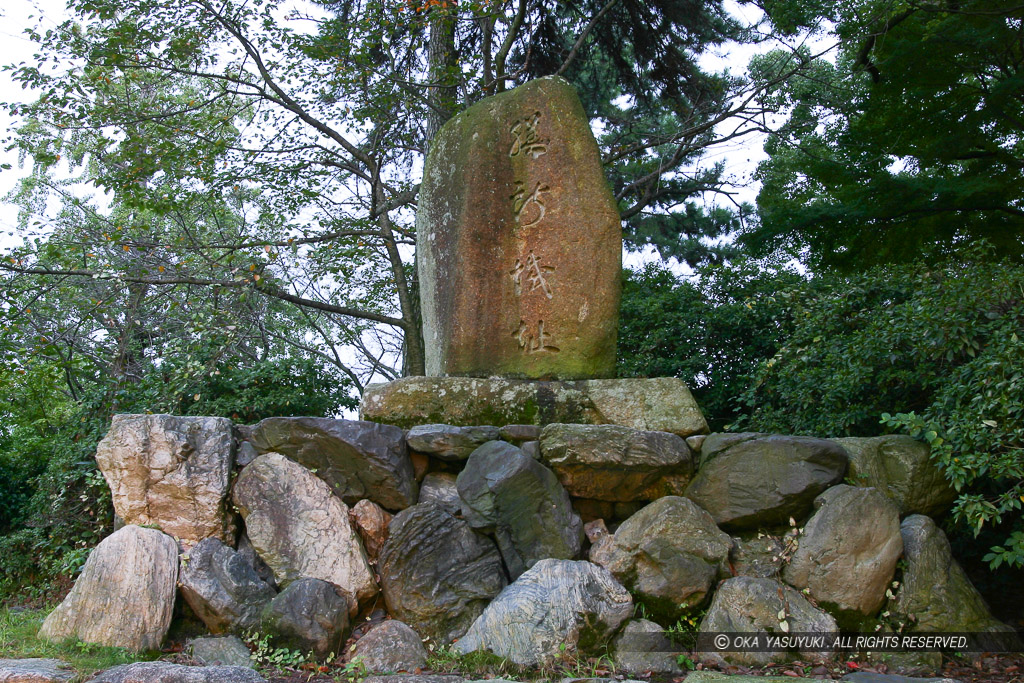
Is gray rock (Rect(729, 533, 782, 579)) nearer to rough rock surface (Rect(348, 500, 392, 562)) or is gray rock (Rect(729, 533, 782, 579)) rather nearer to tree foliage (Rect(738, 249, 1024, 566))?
tree foliage (Rect(738, 249, 1024, 566))

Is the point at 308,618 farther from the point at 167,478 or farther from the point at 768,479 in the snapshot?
the point at 768,479

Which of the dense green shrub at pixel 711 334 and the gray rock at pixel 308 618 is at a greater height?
the dense green shrub at pixel 711 334

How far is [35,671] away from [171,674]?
597 mm

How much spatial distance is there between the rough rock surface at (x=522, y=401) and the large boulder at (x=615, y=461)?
1.03 ft

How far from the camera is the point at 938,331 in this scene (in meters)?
→ 3.94

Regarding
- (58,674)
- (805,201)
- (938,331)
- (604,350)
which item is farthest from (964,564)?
(805,201)

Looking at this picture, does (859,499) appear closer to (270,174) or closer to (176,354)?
(176,354)

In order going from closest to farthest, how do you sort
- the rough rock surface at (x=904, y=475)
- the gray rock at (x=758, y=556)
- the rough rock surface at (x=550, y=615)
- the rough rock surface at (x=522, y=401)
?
1. the rough rock surface at (x=550, y=615)
2. the gray rock at (x=758, y=556)
3. the rough rock surface at (x=904, y=475)
4. the rough rock surface at (x=522, y=401)

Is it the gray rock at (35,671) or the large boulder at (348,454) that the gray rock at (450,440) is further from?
the gray rock at (35,671)

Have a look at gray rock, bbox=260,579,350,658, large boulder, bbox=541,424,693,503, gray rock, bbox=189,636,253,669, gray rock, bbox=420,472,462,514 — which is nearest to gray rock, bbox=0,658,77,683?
gray rock, bbox=189,636,253,669

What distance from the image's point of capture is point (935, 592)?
3209 millimetres

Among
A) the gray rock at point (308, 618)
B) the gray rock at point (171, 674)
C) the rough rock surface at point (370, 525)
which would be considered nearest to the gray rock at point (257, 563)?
the gray rock at point (308, 618)

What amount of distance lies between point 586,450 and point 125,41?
6640 millimetres

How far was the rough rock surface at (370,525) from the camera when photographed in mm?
3516
